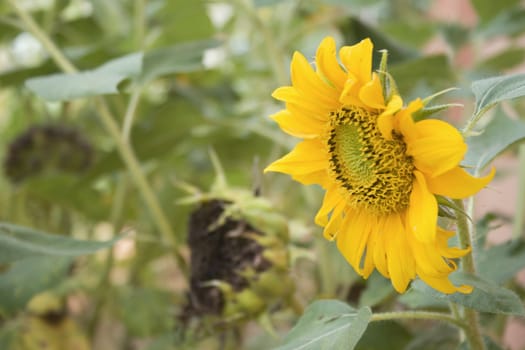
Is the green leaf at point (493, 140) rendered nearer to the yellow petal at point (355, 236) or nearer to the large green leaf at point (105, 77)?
the yellow petal at point (355, 236)

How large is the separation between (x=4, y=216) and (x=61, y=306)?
0.60 ft

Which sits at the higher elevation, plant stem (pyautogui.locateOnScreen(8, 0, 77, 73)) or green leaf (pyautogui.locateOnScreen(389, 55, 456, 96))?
plant stem (pyautogui.locateOnScreen(8, 0, 77, 73))

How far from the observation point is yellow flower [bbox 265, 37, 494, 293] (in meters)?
0.31

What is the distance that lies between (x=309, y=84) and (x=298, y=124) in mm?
26

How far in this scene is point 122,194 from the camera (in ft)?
2.77

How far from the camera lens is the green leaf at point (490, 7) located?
840 mm

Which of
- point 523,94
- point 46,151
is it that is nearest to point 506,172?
point 46,151

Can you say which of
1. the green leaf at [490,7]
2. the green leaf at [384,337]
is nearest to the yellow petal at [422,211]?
the green leaf at [384,337]

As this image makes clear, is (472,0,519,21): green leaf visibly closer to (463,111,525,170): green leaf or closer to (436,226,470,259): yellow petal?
(463,111,525,170): green leaf

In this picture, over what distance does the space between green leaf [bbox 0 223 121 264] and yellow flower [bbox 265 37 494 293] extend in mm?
171

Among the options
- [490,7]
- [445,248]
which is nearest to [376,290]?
[445,248]

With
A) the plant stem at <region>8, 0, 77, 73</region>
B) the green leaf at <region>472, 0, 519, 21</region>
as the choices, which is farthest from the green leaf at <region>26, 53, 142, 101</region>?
the green leaf at <region>472, 0, 519, 21</region>

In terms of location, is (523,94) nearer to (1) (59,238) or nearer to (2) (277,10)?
(1) (59,238)

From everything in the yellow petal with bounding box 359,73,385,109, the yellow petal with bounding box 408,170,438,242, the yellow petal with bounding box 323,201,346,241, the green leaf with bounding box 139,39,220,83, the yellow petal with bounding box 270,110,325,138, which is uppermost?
the green leaf with bounding box 139,39,220,83
